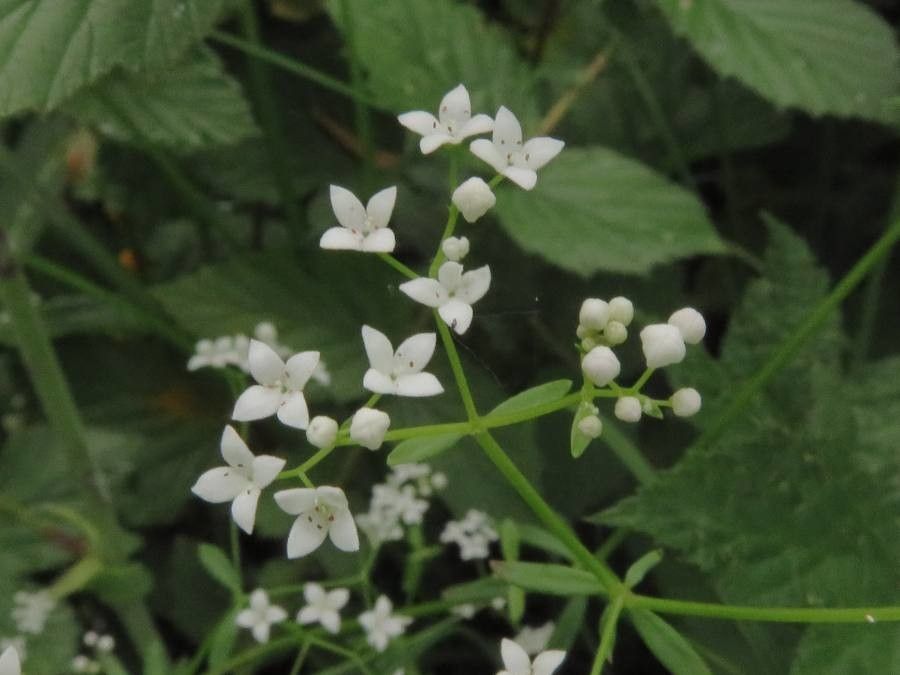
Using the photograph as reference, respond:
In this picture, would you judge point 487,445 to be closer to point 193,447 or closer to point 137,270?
point 193,447

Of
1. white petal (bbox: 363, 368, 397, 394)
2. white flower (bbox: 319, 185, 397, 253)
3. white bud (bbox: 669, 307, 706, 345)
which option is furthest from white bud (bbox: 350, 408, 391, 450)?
white bud (bbox: 669, 307, 706, 345)

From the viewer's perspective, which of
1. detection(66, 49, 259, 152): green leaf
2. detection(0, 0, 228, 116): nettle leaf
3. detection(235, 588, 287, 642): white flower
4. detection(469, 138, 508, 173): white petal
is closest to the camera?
detection(469, 138, 508, 173): white petal

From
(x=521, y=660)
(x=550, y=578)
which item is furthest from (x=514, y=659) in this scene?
(x=550, y=578)

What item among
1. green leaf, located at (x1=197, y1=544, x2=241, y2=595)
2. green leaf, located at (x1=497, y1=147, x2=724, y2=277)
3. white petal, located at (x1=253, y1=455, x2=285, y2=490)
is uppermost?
white petal, located at (x1=253, y1=455, x2=285, y2=490)

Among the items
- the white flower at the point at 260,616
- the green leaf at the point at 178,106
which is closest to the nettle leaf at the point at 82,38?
the green leaf at the point at 178,106

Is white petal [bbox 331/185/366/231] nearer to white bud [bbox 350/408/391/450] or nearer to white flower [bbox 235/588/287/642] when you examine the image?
white bud [bbox 350/408/391/450]

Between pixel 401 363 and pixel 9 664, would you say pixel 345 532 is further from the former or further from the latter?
pixel 9 664

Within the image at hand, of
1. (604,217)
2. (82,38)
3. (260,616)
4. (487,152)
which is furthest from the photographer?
(604,217)

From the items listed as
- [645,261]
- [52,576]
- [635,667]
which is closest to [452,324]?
[645,261]
